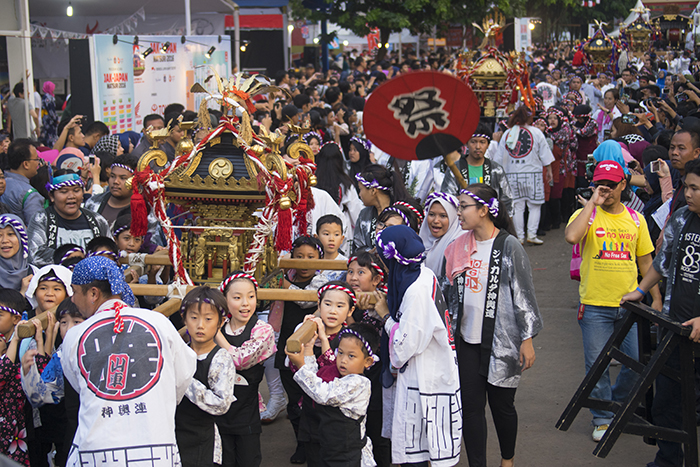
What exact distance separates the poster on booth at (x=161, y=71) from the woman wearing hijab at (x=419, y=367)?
7.18 meters

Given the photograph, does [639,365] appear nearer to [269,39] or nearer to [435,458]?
[435,458]

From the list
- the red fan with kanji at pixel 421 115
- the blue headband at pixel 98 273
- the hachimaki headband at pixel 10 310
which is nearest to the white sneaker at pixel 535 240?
the red fan with kanji at pixel 421 115

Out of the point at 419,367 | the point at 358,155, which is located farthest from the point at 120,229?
the point at 358,155

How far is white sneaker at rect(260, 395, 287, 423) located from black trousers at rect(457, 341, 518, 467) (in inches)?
61.1

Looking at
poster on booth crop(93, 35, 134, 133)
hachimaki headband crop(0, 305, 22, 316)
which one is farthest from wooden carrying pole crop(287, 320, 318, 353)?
poster on booth crop(93, 35, 134, 133)

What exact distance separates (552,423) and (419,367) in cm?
183

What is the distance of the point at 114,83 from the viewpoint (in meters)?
9.81

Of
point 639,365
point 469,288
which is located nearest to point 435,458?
point 469,288

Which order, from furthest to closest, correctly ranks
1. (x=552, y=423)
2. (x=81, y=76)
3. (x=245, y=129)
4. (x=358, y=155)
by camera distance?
(x=81, y=76) < (x=358, y=155) < (x=552, y=423) < (x=245, y=129)

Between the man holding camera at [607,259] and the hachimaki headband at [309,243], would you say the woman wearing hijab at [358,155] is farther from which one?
the man holding camera at [607,259]

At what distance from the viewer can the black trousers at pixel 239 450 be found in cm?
363

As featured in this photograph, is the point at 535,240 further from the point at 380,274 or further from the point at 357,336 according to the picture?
the point at 357,336

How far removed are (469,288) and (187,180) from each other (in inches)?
68.0

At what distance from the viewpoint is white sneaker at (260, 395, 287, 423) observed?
16.2ft
